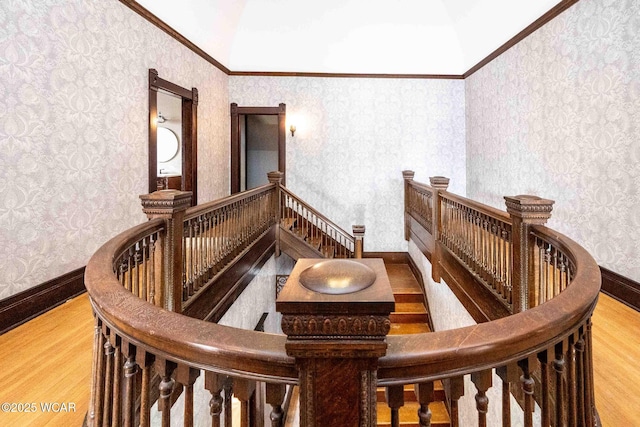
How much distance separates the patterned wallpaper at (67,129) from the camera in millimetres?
2502

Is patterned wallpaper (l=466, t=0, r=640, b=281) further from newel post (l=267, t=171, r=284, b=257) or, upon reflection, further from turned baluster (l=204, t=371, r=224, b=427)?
turned baluster (l=204, t=371, r=224, b=427)

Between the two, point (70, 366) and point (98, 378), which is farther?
point (70, 366)

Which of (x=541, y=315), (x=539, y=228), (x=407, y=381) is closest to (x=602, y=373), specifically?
(x=539, y=228)

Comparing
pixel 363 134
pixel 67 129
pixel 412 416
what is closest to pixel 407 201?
pixel 363 134

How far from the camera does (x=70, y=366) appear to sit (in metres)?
1.98

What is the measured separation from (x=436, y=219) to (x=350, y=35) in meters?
3.82

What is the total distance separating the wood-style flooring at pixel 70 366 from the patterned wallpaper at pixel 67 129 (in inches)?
16.6

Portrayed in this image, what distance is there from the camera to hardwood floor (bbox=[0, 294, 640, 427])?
1.71 metres

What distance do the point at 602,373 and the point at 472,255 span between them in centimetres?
167

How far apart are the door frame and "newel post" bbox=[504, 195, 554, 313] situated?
4980 millimetres

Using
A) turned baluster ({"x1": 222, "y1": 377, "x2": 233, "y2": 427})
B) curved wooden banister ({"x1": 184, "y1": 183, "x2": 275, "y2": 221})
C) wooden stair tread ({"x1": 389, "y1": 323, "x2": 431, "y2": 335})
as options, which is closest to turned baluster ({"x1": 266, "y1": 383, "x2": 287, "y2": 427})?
turned baluster ({"x1": 222, "y1": 377, "x2": 233, "y2": 427})

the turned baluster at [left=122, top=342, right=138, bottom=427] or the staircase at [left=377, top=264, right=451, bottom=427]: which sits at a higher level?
the turned baluster at [left=122, top=342, right=138, bottom=427]

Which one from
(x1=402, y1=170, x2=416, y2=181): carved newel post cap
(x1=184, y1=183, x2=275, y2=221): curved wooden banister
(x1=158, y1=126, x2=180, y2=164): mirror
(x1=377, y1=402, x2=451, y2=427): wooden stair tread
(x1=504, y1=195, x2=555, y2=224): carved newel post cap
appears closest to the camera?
(x1=504, y1=195, x2=555, y2=224): carved newel post cap
